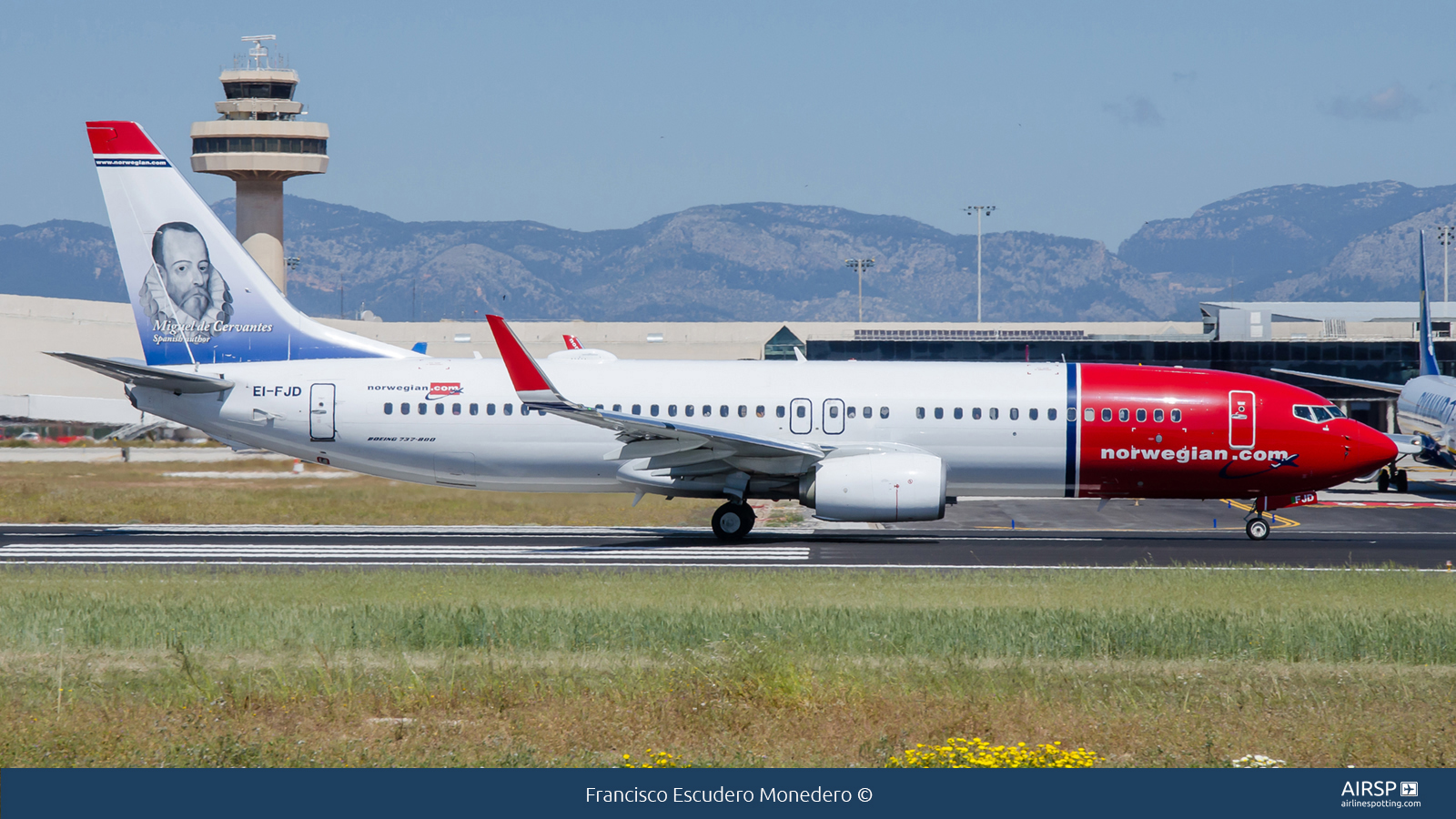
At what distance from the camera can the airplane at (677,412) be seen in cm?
2770

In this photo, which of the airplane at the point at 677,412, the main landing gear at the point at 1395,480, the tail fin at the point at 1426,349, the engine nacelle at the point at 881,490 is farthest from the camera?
the tail fin at the point at 1426,349

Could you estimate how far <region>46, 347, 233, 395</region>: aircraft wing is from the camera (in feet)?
90.3

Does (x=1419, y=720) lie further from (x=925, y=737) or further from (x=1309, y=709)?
(x=925, y=737)

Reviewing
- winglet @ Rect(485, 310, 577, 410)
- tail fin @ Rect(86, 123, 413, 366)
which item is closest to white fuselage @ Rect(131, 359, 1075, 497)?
tail fin @ Rect(86, 123, 413, 366)

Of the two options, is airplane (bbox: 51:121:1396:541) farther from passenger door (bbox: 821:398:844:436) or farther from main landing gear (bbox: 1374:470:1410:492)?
main landing gear (bbox: 1374:470:1410:492)

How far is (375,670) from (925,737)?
5322mm

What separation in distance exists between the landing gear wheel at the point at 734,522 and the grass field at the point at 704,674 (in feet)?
31.2

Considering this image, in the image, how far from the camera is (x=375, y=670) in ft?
41.1

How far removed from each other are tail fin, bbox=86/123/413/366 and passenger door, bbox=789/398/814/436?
9043mm

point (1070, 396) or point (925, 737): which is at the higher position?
point (1070, 396)

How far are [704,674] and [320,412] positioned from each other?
Answer: 61.3 ft

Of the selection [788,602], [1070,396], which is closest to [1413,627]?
[788,602]

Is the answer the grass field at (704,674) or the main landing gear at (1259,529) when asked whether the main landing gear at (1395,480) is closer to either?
the main landing gear at (1259,529)

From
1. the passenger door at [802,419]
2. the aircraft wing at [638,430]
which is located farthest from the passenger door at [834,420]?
the aircraft wing at [638,430]
